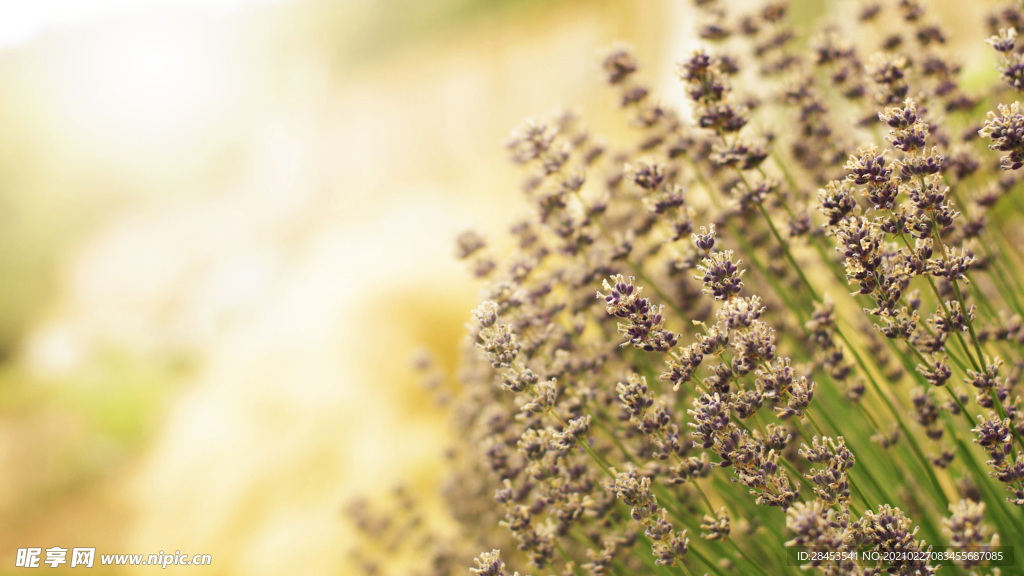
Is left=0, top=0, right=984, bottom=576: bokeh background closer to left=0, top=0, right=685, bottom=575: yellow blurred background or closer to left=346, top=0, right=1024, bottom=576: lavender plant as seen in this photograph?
A: left=0, top=0, right=685, bottom=575: yellow blurred background

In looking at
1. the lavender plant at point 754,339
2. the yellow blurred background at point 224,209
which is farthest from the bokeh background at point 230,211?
the lavender plant at point 754,339

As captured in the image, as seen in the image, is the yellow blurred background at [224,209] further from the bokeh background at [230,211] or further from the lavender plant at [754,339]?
the lavender plant at [754,339]

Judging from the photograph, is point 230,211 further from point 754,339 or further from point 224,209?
point 754,339

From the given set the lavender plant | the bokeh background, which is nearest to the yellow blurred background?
the bokeh background

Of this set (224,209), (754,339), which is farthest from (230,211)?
(754,339)

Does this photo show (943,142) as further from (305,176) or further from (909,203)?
(305,176)

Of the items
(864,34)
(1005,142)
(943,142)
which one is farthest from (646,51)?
(1005,142)
